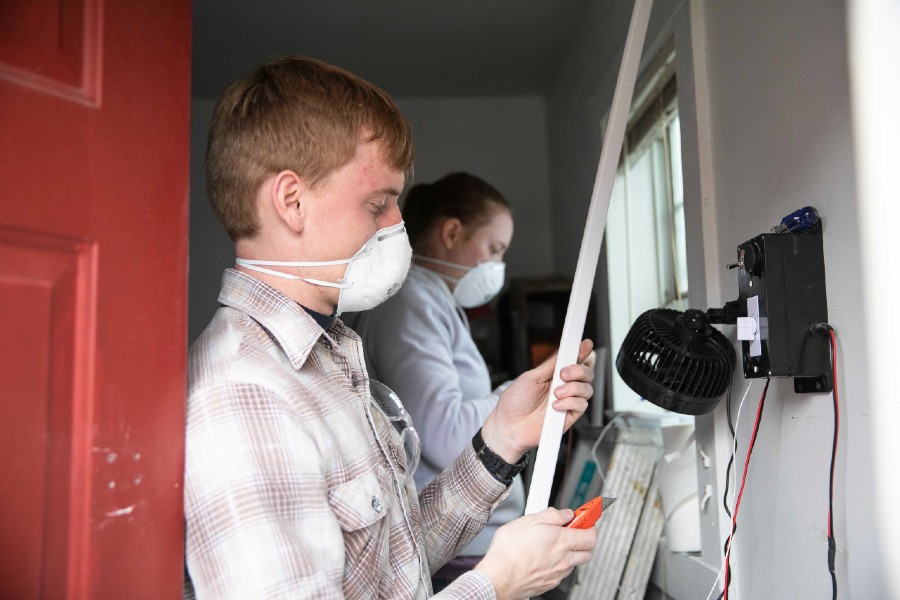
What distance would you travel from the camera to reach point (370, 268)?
1.25m

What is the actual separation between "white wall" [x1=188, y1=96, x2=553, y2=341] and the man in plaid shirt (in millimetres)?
2847

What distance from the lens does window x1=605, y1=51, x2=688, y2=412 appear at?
238cm

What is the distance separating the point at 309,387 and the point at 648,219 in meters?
1.87

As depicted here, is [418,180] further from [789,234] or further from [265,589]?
[265,589]

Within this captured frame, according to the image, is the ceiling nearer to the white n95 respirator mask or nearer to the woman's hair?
the woman's hair

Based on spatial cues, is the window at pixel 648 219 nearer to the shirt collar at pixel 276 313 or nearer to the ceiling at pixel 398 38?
the ceiling at pixel 398 38

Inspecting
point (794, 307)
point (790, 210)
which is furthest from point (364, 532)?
point (790, 210)

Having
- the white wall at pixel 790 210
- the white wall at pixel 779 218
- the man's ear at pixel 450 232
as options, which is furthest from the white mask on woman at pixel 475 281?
the white wall at pixel 790 210

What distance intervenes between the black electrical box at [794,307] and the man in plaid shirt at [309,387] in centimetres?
31

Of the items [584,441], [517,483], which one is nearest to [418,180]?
[584,441]

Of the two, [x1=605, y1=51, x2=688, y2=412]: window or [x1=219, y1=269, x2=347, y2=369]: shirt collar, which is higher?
[x1=605, y1=51, x2=688, y2=412]: window

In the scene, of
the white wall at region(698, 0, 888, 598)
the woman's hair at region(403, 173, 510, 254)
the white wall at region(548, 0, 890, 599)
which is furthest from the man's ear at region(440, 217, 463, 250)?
the white wall at region(698, 0, 888, 598)

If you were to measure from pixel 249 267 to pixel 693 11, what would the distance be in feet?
3.65

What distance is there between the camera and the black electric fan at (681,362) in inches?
54.5
